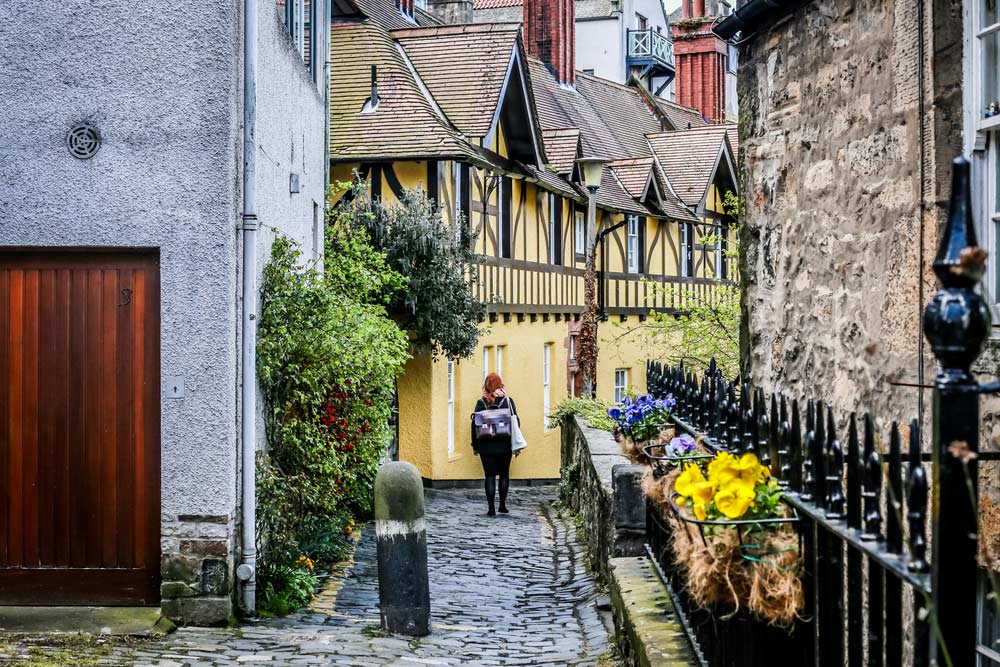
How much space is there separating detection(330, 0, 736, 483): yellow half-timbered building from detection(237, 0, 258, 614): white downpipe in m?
9.88

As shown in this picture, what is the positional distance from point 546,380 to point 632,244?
5.70 metres

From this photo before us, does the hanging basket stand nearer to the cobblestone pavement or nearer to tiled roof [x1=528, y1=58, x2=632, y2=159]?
the cobblestone pavement

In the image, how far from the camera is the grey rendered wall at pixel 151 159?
7367 millimetres

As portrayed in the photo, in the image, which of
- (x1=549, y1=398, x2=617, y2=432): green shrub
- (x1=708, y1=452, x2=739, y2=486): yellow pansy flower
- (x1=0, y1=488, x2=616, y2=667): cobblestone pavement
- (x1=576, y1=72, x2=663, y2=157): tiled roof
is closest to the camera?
(x1=708, y1=452, x2=739, y2=486): yellow pansy flower

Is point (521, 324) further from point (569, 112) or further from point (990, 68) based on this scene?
point (990, 68)

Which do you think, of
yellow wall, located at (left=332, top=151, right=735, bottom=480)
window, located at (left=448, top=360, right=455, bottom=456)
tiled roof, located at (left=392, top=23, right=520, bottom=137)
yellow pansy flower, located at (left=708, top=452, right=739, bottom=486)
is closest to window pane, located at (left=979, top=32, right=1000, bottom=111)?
yellow pansy flower, located at (left=708, top=452, right=739, bottom=486)

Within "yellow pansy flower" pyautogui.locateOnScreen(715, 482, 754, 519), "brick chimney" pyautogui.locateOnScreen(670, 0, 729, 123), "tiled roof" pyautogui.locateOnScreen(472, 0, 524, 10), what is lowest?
"yellow pansy flower" pyautogui.locateOnScreen(715, 482, 754, 519)

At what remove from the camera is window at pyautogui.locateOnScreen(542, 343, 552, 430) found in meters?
24.3

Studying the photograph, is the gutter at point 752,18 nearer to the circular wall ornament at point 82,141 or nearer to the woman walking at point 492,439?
the circular wall ornament at point 82,141

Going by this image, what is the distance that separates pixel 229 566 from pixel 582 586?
3198 millimetres

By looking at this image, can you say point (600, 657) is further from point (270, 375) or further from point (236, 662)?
point (270, 375)

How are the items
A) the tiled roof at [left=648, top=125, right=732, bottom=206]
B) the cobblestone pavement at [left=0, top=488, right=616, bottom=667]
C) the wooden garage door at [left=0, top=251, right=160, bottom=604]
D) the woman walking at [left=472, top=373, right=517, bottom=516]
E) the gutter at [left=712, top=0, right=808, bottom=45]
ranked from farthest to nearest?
the tiled roof at [left=648, top=125, right=732, bottom=206], the woman walking at [left=472, top=373, right=517, bottom=516], the wooden garage door at [left=0, top=251, right=160, bottom=604], the cobblestone pavement at [left=0, top=488, right=616, bottom=667], the gutter at [left=712, top=0, right=808, bottom=45]

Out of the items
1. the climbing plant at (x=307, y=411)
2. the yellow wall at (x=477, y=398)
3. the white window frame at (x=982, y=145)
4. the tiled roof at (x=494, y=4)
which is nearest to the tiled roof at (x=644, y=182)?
the yellow wall at (x=477, y=398)

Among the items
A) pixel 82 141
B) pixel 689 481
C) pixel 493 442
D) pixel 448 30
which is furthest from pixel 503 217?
pixel 689 481
